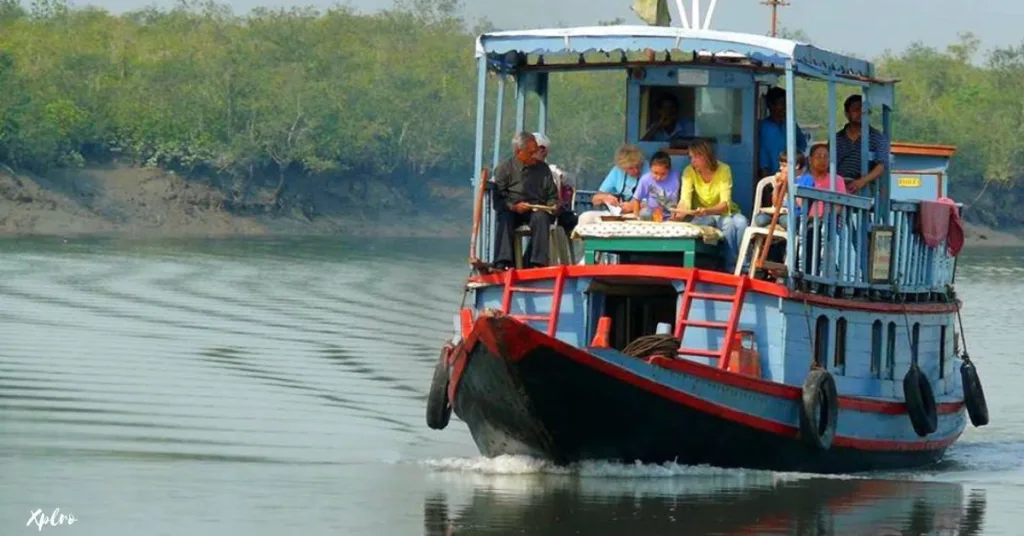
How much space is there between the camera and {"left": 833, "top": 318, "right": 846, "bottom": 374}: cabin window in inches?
672

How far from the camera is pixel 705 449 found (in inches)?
631

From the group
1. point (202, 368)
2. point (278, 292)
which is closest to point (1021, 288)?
point (278, 292)

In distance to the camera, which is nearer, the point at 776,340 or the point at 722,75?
the point at 776,340

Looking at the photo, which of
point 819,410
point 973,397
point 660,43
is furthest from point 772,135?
point 973,397

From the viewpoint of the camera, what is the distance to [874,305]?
57.2 feet

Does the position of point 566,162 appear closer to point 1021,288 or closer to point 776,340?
point 1021,288

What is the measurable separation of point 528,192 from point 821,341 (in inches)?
90.8

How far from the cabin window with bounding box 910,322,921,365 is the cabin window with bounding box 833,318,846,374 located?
1011 mm

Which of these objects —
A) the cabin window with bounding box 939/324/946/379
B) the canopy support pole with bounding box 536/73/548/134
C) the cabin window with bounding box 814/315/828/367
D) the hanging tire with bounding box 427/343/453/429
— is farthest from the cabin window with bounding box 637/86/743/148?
the hanging tire with bounding box 427/343/453/429

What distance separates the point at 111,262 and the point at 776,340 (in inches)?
1011

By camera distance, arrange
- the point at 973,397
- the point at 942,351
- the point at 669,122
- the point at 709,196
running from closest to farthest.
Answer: the point at 709,196, the point at 669,122, the point at 942,351, the point at 973,397

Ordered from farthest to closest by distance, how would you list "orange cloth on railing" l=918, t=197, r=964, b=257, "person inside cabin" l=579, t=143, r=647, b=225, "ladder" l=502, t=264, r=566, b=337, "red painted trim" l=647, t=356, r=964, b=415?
"orange cloth on railing" l=918, t=197, r=964, b=257, "person inside cabin" l=579, t=143, r=647, b=225, "ladder" l=502, t=264, r=566, b=337, "red painted trim" l=647, t=356, r=964, b=415

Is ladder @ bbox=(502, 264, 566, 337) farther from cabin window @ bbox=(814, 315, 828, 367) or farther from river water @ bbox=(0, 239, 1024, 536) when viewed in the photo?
cabin window @ bbox=(814, 315, 828, 367)

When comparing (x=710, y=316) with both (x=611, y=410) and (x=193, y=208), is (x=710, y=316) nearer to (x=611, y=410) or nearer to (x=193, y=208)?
(x=611, y=410)
